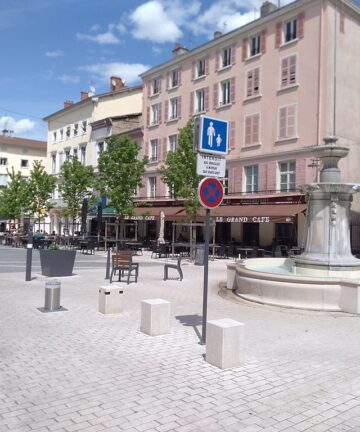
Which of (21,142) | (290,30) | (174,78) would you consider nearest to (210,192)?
(290,30)

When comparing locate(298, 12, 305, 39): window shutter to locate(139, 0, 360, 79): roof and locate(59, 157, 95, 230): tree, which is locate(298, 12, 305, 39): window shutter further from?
locate(59, 157, 95, 230): tree

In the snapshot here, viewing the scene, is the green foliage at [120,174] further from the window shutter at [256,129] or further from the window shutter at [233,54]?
the window shutter at [233,54]

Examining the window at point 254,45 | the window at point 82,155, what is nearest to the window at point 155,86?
the window at point 254,45

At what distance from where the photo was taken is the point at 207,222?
6.49 meters

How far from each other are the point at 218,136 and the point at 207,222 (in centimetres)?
122

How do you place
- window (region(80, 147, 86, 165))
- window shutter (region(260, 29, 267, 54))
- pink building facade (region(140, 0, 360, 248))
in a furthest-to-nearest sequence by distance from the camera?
window (region(80, 147, 86, 165)) → window shutter (region(260, 29, 267, 54)) → pink building facade (region(140, 0, 360, 248))

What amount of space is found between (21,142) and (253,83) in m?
47.3

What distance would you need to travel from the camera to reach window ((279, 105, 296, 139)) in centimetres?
2536

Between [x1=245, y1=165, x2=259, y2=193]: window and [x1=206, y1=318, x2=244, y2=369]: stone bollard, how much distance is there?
73.9ft

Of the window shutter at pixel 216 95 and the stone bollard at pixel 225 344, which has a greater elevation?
the window shutter at pixel 216 95

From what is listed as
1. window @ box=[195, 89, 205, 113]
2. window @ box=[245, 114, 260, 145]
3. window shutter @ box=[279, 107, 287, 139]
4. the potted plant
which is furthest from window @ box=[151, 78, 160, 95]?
the potted plant

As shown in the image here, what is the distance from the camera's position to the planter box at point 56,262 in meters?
13.6

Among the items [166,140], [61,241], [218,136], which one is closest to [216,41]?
[166,140]

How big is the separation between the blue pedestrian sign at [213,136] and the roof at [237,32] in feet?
70.1
